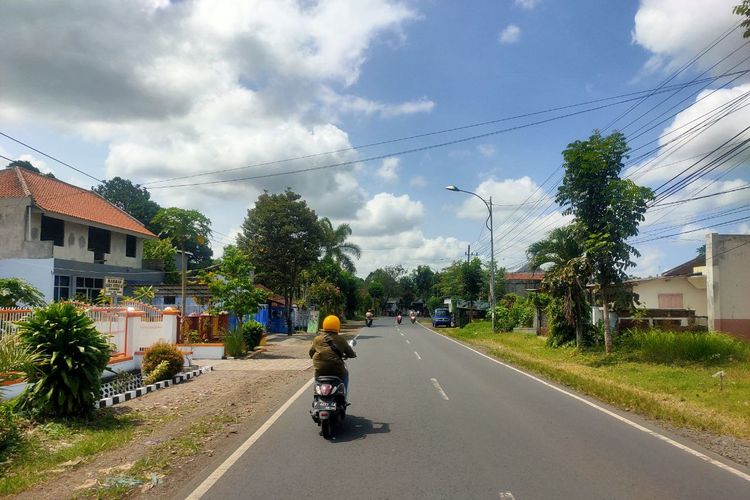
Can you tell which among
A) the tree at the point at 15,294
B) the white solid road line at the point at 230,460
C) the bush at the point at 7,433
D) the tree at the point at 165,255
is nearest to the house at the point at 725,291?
the white solid road line at the point at 230,460

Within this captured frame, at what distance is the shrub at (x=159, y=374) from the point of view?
14133 mm

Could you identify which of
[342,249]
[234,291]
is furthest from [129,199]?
[234,291]

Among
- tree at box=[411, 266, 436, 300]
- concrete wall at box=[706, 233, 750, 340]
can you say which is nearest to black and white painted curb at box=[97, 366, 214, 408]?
concrete wall at box=[706, 233, 750, 340]

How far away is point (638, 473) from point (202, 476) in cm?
480

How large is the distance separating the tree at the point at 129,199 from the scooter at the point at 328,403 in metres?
59.7

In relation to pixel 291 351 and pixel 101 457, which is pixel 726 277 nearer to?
pixel 291 351

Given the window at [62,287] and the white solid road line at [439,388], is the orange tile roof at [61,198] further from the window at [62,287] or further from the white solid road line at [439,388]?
the white solid road line at [439,388]

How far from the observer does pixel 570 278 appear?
20.6 metres

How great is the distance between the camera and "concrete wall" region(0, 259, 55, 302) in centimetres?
2683

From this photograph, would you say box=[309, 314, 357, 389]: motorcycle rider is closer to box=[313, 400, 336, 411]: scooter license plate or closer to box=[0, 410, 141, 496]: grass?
box=[313, 400, 336, 411]: scooter license plate

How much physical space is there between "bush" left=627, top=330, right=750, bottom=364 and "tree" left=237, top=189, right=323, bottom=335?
2525 centimetres

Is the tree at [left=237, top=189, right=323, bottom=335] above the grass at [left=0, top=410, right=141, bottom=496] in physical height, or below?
above

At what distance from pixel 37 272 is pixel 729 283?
29718mm

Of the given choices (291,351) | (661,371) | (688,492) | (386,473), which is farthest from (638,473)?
(291,351)
